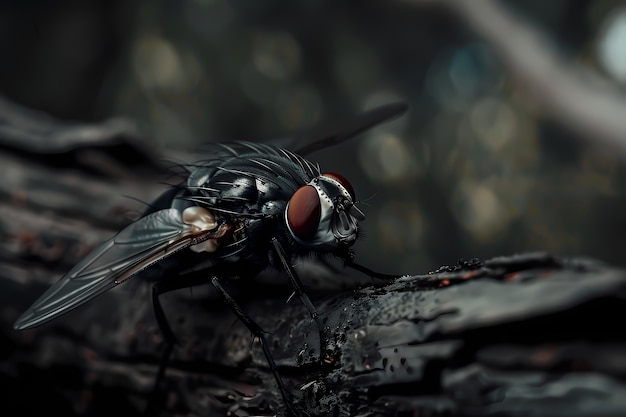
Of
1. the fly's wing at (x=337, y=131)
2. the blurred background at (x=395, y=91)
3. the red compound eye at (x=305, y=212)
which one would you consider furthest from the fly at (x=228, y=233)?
the blurred background at (x=395, y=91)

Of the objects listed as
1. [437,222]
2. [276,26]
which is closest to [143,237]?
[437,222]

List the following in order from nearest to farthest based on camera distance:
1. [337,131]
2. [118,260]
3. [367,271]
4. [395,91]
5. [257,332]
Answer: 1. [257,332]
2. [367,271]
3. [118,260]
4. [337,131]
5. [395,91]

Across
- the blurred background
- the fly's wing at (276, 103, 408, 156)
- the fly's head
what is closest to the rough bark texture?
the fly's head

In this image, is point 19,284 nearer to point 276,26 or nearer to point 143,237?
point 143,237

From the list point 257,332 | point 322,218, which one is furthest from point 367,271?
point 257,332

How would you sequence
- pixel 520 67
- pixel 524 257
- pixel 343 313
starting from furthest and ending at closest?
pixel 520 67 < pixel 343 313 < pixel 524 257

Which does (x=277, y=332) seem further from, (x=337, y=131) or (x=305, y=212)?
(x=337, y=131)

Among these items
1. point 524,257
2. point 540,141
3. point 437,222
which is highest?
point 540,141
